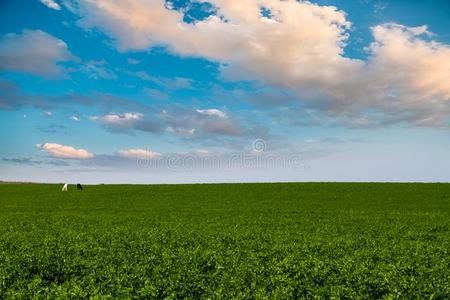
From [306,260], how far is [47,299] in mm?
9095

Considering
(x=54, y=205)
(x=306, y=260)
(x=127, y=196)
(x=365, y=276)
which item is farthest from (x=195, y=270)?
(x=127, y=196)

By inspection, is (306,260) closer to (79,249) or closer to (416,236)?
(79,249)

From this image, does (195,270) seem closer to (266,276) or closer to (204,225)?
(266,276)

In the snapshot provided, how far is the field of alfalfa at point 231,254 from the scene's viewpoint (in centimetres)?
1320

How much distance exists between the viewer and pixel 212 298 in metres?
12.3

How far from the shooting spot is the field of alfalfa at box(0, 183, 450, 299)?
13195 millimetres

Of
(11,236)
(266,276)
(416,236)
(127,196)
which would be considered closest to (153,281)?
(266,276)

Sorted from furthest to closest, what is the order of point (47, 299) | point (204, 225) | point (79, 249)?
point (204, 225) < point (79, 249) < point (47, 299)

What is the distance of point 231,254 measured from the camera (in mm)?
18312

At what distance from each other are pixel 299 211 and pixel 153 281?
26.2 meters

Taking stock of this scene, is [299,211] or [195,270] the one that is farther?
[299,211]

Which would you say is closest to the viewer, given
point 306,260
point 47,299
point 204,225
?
point 47,299

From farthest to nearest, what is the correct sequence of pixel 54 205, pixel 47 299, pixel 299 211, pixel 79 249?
1. pixel 54 205
2. pixel 299 211
3. pixel 79 249
4. pixel 47 299

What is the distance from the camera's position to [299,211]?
38.8 meters
